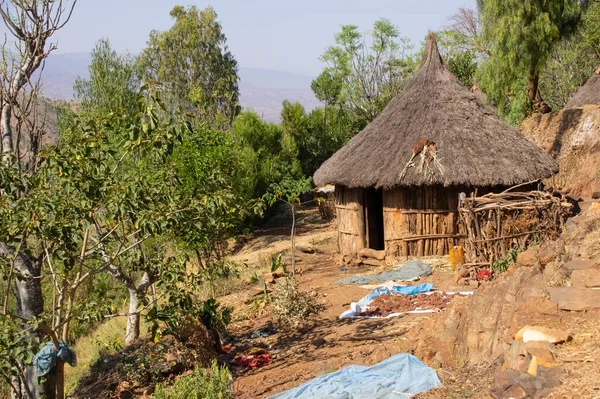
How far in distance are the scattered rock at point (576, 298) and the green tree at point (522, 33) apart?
12.3 metres

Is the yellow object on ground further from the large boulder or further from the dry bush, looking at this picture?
the large boulder

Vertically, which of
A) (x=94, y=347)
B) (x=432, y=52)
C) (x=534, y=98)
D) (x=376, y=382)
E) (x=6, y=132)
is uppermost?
(x=432, y=52)

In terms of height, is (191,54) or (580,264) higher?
(191,54)

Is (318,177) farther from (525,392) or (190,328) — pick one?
(525,392)

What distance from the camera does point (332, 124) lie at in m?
27.4

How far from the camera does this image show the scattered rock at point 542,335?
15.0 ft

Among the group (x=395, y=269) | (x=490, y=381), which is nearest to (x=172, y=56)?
(x=395, y=269)

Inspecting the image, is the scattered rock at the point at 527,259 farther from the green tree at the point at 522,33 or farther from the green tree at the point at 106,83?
the green tree at the point at 106,83

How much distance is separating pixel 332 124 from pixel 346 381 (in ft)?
73.5

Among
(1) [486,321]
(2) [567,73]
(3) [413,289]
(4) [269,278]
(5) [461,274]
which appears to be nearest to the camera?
(1) [486,321]

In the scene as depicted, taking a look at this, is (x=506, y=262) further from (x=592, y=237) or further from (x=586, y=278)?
(x=586, y=278)

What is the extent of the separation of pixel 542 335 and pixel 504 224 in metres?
5.46

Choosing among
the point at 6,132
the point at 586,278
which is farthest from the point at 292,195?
the point at 586,278

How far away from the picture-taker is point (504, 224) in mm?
9875
